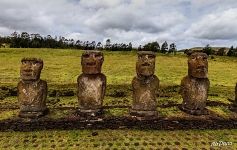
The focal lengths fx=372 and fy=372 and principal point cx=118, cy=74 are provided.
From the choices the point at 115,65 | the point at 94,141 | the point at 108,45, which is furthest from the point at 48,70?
the point at 108,45

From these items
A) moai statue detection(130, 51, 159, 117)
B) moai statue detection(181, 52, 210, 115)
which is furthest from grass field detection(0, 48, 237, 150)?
moai statue detection(130, 51, 159, 117)

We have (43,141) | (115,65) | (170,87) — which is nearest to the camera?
(43,141)

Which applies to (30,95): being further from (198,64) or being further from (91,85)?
(198,64)

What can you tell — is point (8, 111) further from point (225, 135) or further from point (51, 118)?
point (225, 135)

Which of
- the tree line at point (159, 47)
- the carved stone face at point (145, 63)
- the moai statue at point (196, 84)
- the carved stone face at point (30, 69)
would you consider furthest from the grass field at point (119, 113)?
the tree line at point (159, 47)

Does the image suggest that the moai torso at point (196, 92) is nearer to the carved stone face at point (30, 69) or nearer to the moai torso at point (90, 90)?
the moai torso at point (90, 90)

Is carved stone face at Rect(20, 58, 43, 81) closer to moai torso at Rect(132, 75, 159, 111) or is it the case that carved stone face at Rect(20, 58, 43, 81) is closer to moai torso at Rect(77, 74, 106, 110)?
moai torso at Rect(77, 74, 106, 110)

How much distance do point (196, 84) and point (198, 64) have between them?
0.94 m

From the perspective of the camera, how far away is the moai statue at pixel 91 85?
15938 millimetres

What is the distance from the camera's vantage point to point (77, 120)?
15719mm

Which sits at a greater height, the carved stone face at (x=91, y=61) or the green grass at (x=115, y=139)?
the carved stone face at (x=91, y=61)

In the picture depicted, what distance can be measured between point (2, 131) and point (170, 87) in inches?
525

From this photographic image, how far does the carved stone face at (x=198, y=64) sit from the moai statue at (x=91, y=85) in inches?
161

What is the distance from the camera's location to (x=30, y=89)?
15.8m
